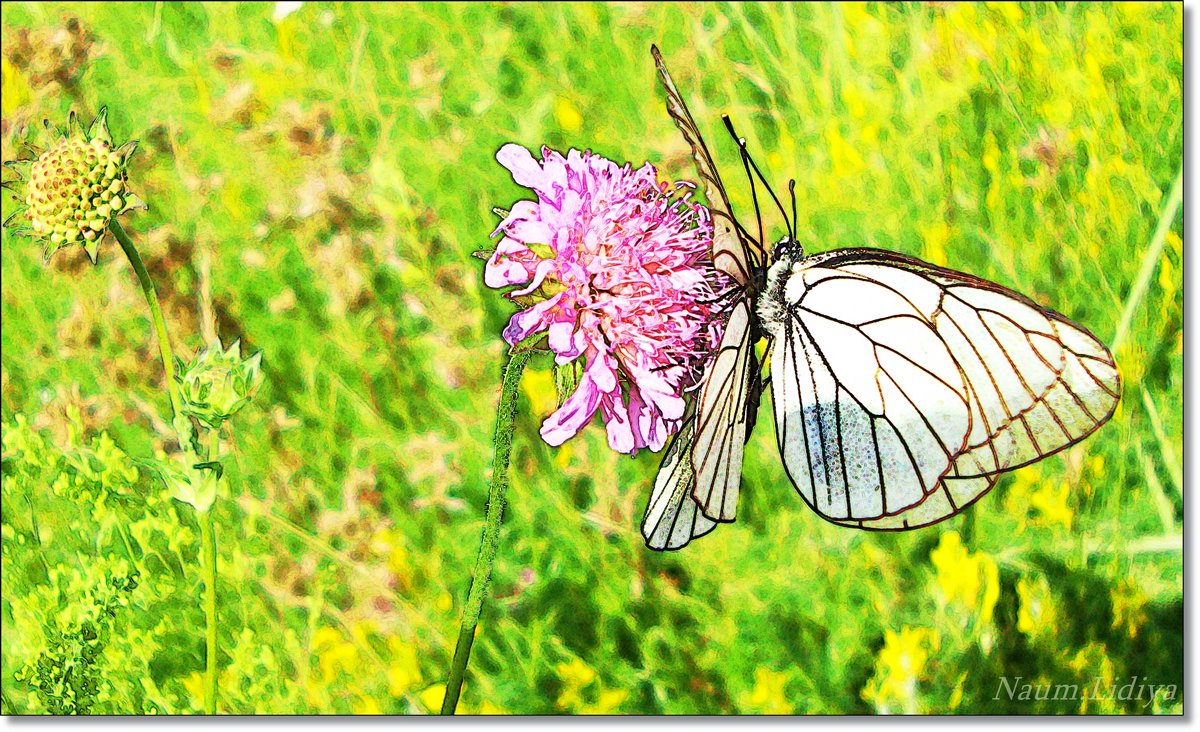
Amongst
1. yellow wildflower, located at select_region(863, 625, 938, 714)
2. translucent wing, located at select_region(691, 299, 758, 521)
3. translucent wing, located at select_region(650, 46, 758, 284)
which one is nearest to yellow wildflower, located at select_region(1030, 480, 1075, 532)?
yellow wildflower, located at select_region(863, 625, 938, 714)

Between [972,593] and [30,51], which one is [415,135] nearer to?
[30,51]

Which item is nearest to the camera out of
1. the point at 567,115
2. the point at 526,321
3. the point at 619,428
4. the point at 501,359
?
the point at 526,321

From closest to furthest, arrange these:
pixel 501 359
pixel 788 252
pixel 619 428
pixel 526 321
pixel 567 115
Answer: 1. pixel 526 321
2. pixel 619 428
3. pixel 788 252
4. pixel 501 359
5. pixel 567 115

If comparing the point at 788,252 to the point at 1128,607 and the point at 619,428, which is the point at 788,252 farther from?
the point at 1128,607

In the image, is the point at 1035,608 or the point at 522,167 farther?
the point at 1035,608

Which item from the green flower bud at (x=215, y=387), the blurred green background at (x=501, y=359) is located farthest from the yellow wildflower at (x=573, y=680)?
the green flower bud at (x=215, y=387)

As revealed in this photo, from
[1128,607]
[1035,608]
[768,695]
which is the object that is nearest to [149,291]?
[768,695]

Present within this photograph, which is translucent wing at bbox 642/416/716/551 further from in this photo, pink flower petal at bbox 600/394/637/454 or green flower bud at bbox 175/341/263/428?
green flower bud at bbox 175/341/263/428
